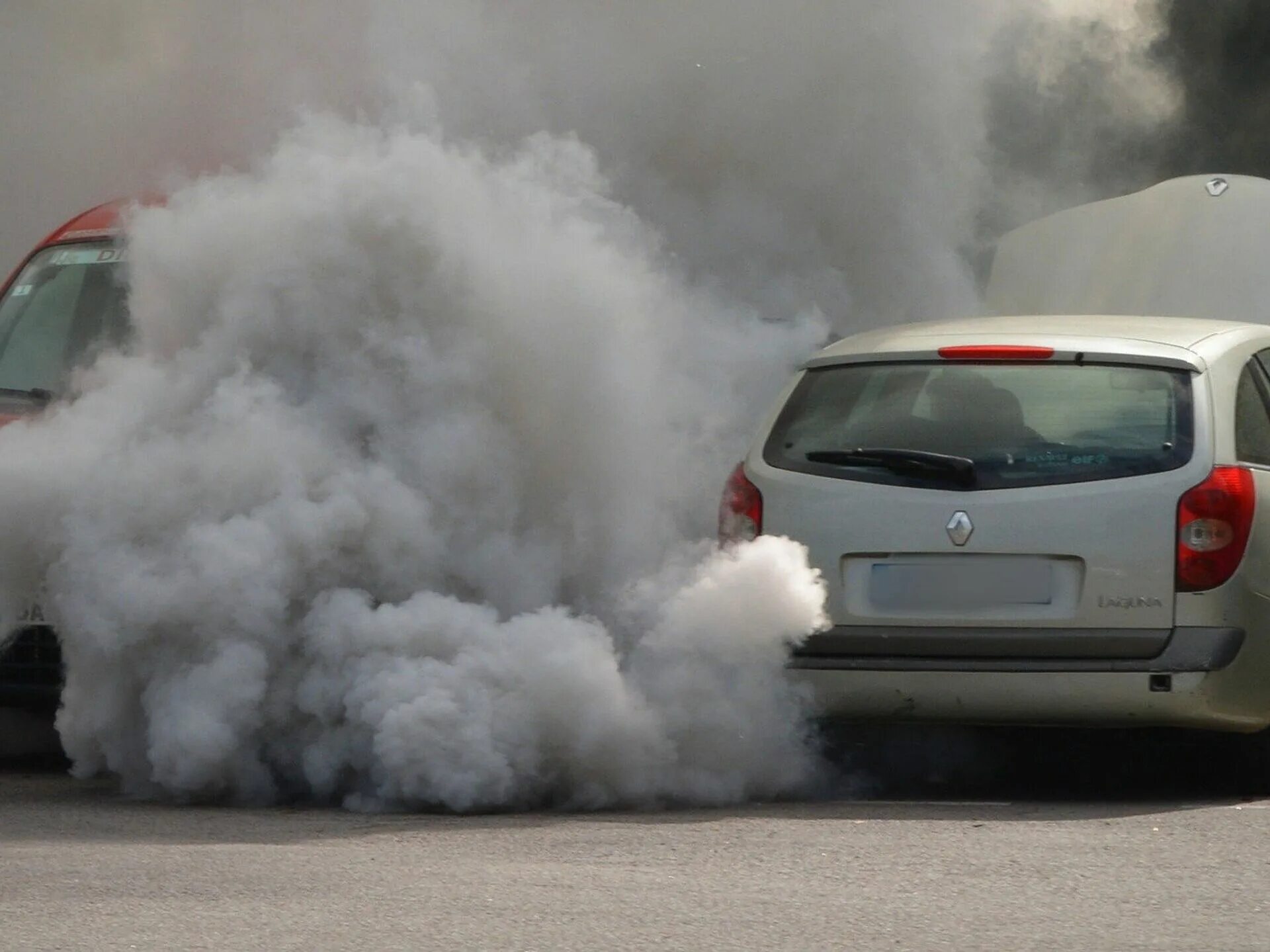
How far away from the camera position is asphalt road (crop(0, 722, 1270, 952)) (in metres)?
4.95

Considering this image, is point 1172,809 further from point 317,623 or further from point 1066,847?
point 317,623

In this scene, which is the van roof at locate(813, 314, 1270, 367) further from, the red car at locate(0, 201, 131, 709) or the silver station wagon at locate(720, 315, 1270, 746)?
the red car at locate(0, 201, 131, 709)

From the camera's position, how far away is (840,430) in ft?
23.7

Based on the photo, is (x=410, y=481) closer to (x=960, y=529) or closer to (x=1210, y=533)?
(x=960, y=529)

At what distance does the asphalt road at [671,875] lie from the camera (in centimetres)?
495

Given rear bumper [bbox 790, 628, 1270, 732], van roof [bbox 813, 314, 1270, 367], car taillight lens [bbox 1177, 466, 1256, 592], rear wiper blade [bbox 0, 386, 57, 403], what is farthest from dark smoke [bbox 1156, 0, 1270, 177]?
rear bumper [bbox 790, 628, 1270, 732]

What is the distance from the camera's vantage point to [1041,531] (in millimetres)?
6746

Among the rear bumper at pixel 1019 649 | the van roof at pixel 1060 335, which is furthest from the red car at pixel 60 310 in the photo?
the rear bumper at pixel 1019 649

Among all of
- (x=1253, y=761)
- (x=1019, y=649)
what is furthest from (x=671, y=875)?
(x=1253, y=761)

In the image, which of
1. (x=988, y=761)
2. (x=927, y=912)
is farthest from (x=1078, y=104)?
(x=927, y=912)

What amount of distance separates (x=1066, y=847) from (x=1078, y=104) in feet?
27.9

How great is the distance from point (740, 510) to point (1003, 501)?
0.86m

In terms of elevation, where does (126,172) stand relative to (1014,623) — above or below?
above

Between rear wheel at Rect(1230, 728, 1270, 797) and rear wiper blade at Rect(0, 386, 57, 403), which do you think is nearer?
rear wheel at Rect(1230, 728, 1270, 797)
